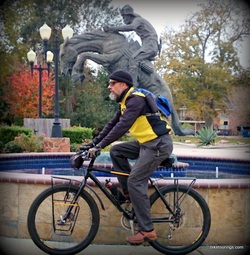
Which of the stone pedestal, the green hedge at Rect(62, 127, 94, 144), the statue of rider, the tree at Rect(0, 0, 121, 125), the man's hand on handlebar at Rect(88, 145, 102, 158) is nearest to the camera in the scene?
the man's hand on handlebar at Rect(88, 145, 102, 158)

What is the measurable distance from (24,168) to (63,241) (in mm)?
5040

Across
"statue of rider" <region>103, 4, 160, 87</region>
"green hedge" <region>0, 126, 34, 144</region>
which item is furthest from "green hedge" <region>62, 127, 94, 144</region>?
"statue of rider" <region>103, 4, 160, 87</region>

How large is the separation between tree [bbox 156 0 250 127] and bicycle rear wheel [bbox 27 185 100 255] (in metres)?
33.7

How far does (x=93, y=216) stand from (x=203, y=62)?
35.6 m

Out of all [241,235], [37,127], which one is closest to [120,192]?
[241,235]

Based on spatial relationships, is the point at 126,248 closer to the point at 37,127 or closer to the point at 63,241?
the point at 63,241

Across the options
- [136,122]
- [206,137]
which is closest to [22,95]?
[206,137]

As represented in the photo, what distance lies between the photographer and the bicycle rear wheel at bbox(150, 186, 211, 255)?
443cm

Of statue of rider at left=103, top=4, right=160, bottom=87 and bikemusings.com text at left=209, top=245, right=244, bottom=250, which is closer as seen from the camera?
bikemusings.com text at left=209, top=245, right=244, bottom=250

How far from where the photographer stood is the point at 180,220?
4555 millimetres

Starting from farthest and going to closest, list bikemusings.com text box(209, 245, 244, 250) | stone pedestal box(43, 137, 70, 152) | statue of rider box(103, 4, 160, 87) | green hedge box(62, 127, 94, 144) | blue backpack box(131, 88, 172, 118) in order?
green hedge box(62, 127, 94, 144) < stone pedestal box(43, 137, 70, 152) < statue of rider box(103, 4, 160, 87) < bikemusings.com text box(209, 245, 244, 250) < blue backpack box(131, 88, 172, 118)

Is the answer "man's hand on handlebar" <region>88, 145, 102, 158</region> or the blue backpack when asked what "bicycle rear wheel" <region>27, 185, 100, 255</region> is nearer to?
"man's hand on handlebar" <region>88, 145, 102, 158</region>

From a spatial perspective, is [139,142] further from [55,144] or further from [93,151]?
[55,144]

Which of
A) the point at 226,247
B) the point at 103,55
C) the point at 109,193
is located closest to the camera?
the point at 109,193
